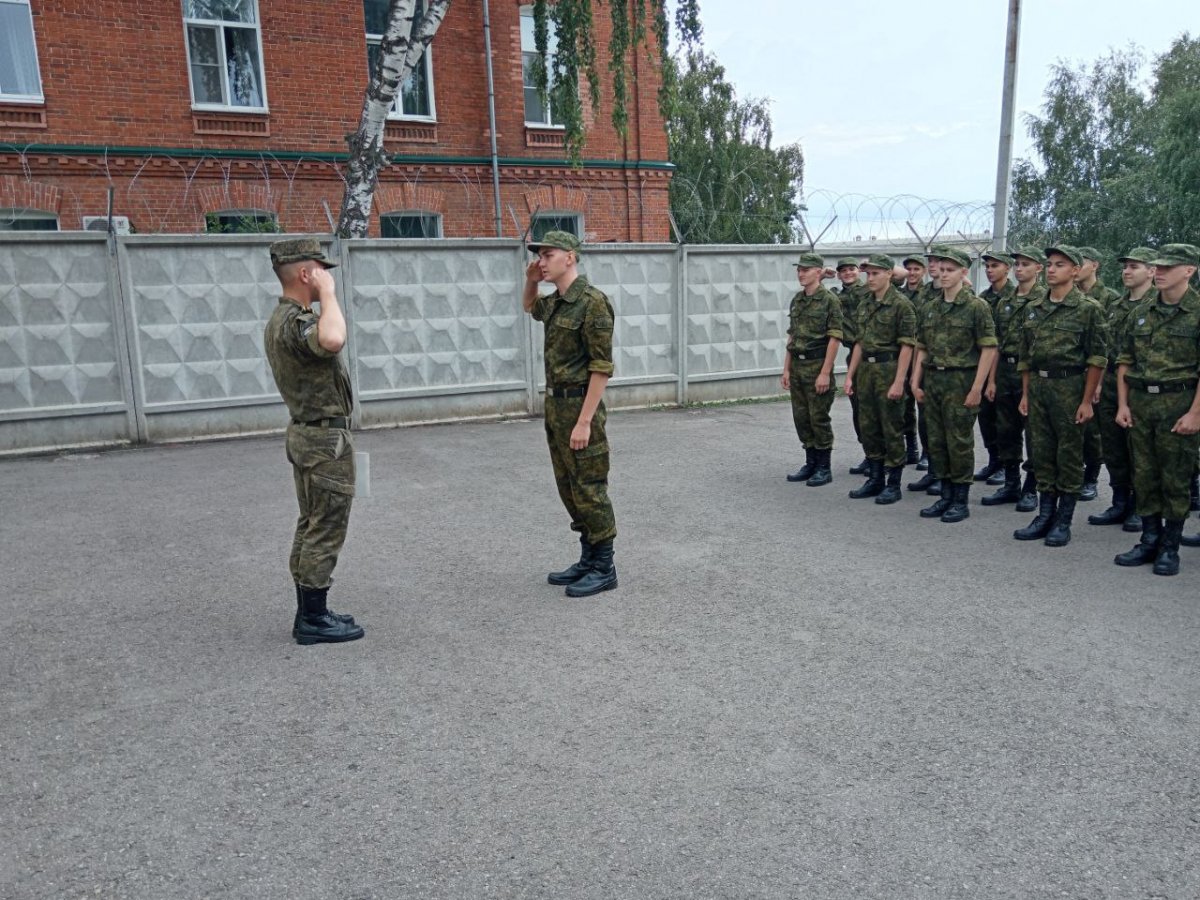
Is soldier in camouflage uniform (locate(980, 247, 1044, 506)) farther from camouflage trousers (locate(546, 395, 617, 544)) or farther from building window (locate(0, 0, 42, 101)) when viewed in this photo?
building window (locate(0, 0, 42, 101))

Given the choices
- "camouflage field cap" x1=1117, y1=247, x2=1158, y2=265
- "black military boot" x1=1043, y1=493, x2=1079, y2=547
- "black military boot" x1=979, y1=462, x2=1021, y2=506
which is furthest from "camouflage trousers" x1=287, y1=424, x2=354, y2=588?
"black military boot" x1=979, y1=462, x2=1021, y2=506

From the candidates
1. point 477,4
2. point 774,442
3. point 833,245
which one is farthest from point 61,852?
point 477,4

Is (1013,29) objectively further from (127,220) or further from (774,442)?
(127,220)

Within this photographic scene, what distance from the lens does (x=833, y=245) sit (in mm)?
13219

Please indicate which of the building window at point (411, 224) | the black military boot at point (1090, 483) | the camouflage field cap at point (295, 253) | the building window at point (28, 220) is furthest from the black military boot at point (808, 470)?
the building window at point (28, 220)

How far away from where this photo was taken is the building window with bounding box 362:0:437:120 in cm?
1548

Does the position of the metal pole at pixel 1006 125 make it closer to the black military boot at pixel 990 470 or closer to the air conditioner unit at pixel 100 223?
the black military boot at pixel 990 470

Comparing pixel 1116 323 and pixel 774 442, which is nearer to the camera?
pixel 1116 323

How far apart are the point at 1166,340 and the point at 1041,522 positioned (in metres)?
1.44

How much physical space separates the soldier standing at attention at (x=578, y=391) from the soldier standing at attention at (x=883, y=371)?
305cm

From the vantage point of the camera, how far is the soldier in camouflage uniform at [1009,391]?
7.35 metres

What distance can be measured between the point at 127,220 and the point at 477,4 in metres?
A: 6.79

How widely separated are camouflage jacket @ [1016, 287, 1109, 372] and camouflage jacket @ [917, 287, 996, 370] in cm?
41

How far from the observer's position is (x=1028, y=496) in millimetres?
Result: 7289
